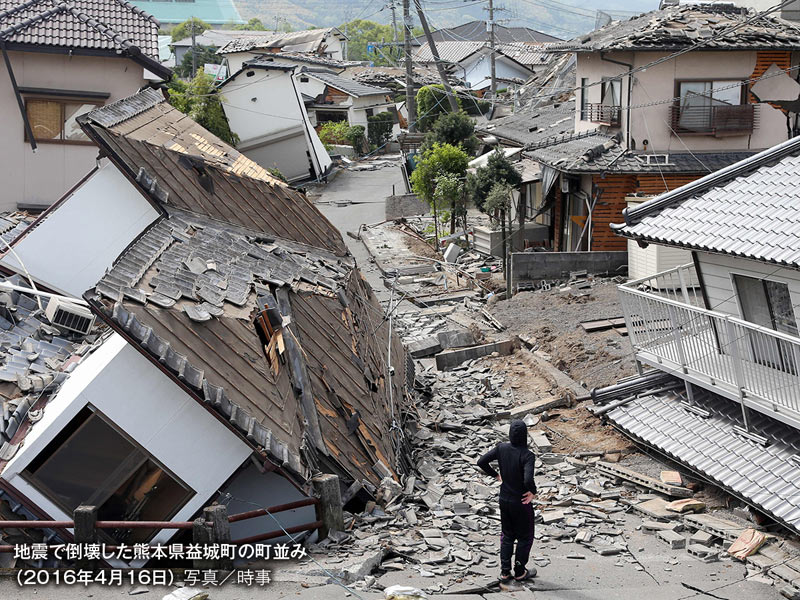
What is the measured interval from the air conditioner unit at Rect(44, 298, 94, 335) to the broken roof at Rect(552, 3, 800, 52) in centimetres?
1743

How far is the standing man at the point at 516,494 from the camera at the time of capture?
8594 millimetres

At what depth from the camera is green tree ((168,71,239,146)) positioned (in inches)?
1778

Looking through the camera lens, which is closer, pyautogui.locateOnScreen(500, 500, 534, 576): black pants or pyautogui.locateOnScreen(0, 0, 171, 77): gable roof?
pyautogui.locateOnScreen(500, 500, 534, 576): black pants

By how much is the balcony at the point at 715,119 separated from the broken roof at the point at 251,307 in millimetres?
12102

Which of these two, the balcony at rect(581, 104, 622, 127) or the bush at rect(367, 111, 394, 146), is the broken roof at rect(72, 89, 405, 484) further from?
the bush at rect(367, 111, 394, 146)

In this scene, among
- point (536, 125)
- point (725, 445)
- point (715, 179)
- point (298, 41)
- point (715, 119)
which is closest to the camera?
point (725, 445)

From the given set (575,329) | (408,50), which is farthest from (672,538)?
(408,50)

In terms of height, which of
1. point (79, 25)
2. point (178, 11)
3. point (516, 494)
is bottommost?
point (516, 494)

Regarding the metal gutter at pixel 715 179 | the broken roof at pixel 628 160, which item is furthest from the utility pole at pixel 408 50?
the metal gutter at pixel 715 179

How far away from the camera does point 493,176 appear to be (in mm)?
30203

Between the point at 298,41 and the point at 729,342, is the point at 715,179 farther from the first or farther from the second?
the point at 298,41

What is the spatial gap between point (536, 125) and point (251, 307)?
26.8m

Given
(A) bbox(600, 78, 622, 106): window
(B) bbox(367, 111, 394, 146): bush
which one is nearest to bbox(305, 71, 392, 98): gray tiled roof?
(B) bbox(367, 111, 394, 146): bush

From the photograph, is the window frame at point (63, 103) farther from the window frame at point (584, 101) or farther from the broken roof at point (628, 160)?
the window frame at point (584, 101)
